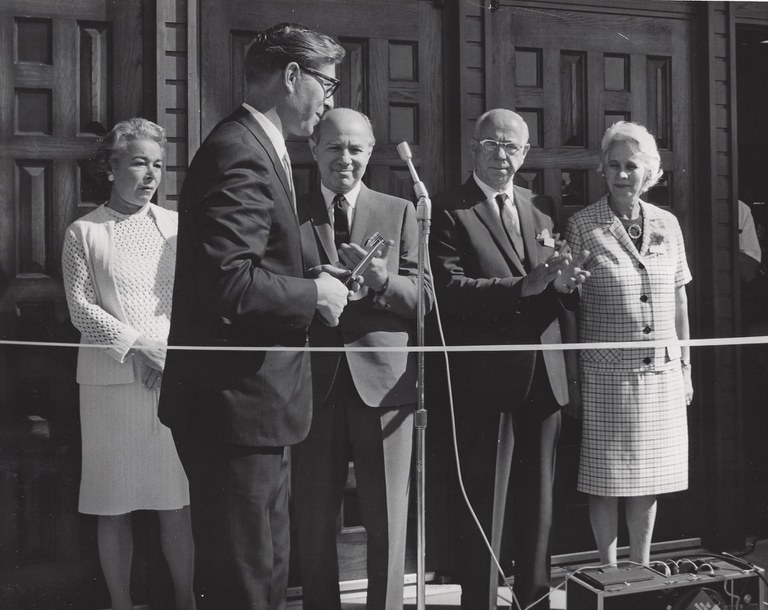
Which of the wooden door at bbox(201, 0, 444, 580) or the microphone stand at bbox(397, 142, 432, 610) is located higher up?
the wooden door at bbox(201, 0, 444, 580)

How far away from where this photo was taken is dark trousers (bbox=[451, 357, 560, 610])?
240cm

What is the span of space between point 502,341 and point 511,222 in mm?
330

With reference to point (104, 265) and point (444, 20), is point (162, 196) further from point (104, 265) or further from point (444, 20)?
point (444, 20)

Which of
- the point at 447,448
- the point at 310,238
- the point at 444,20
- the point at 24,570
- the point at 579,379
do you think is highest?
the point at 444,20

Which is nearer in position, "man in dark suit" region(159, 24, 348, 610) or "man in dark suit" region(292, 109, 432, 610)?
"man in dark suit" region(159, 24, 348, 610)

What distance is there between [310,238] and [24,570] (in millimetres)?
1162

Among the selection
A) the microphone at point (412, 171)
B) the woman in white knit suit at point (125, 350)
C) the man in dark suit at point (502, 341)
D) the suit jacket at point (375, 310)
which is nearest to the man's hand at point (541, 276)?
the man in dark suit at point (502, 341)

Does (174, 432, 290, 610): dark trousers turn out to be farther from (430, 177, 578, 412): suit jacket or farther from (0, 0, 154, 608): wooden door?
(430, 177, 578, 412): suit jacket

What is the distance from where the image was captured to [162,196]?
7.43 feet

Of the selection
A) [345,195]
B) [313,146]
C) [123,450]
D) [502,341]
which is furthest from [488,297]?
[123,450]

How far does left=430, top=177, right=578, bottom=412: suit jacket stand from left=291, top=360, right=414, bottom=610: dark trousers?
0.23m

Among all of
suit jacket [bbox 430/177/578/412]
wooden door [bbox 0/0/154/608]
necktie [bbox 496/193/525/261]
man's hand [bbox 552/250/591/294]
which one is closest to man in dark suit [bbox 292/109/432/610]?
suit jacket [bbox 430/177/578/412]

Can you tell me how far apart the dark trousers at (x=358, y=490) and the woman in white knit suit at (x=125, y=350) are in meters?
0.33

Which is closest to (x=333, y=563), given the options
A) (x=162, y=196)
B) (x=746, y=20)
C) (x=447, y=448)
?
(x=447, y=448)
